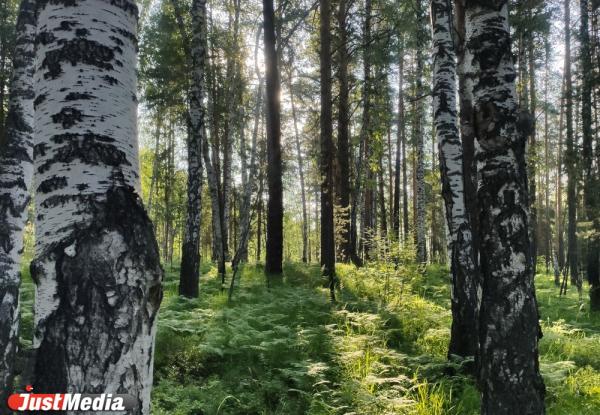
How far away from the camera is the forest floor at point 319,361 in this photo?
3994 mm

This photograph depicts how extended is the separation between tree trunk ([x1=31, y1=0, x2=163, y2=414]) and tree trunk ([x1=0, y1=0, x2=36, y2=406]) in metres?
3.48

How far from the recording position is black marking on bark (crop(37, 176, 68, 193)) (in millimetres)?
1603

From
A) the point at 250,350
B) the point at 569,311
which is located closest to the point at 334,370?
the point at 250,350

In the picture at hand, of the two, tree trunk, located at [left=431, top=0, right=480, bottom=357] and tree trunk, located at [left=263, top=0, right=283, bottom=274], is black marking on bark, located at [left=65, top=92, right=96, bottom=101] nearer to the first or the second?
tree trunk, located at [left=431, top=0, right=480, bottom=357]

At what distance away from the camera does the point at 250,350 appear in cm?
531

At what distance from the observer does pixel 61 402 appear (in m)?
1.40

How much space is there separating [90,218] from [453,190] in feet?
16.3

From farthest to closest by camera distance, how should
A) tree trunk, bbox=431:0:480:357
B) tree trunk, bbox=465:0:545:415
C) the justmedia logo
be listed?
tree trunk, bbox=431:0:480:357, tree trunk, bbox=465:0:545:415, the justmedia logo

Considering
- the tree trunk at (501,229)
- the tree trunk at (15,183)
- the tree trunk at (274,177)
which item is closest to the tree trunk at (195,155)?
the tree trunk at (274,177)

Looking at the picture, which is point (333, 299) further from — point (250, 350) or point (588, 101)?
point (588, 101)

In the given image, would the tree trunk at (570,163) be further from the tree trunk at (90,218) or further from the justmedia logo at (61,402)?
the justmedia logo at (61,402)

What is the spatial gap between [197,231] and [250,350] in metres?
4.42

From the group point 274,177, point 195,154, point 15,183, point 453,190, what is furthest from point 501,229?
point 274,177

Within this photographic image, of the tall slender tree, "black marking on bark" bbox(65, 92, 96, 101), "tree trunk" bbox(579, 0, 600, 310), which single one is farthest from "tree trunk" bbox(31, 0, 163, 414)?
"tree trunk" bbox(579, 0, 600, 310)
